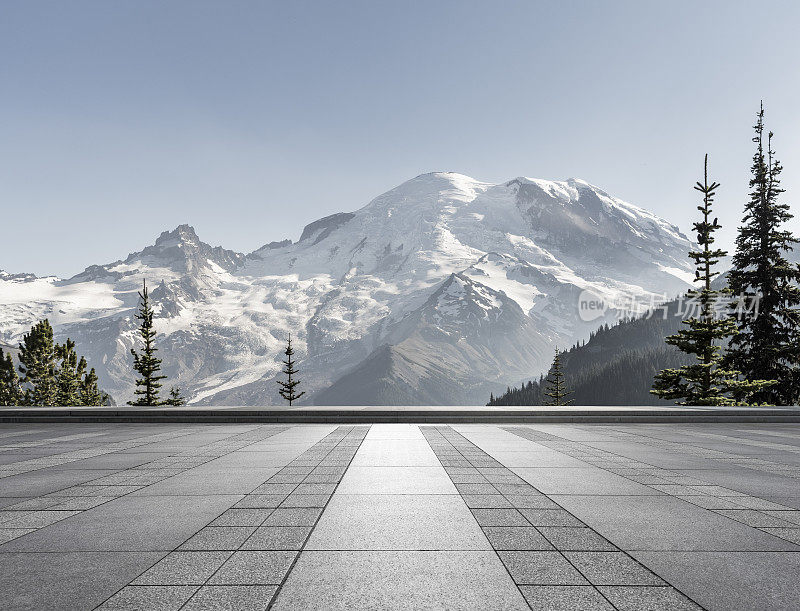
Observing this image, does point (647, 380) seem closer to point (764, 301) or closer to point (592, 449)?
point (764, 301)

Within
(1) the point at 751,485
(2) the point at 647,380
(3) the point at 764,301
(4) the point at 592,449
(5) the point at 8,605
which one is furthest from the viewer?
(2) the point at 647,380

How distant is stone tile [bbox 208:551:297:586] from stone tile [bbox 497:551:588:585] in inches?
95.1

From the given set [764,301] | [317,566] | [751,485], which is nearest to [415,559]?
[317,566]

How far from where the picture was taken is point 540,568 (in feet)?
17.4

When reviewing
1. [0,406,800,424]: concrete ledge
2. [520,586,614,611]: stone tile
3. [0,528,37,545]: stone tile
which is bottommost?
[0,406,800,424]: concrete ledge

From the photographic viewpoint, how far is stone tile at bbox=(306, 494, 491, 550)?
20.0 ft

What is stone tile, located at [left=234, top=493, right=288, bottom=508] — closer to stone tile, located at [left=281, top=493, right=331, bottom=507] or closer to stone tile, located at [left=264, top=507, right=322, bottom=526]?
stone tile, located at [left=281, top=493, right=331, bottom=507]

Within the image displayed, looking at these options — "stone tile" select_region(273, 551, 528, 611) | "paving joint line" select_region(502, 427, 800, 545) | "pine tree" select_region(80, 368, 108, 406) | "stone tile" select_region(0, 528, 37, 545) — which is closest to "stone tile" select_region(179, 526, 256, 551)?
"stone tile" select_region(273, 551, 528, 611)

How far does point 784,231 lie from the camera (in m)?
33.8

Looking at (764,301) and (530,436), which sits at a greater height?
(764,301)

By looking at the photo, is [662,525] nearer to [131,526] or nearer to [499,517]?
[499,517]

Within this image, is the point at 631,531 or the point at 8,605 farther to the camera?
the point at 631,531

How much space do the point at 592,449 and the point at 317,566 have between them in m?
10.7

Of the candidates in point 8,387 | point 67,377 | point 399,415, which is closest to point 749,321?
point 399,415
